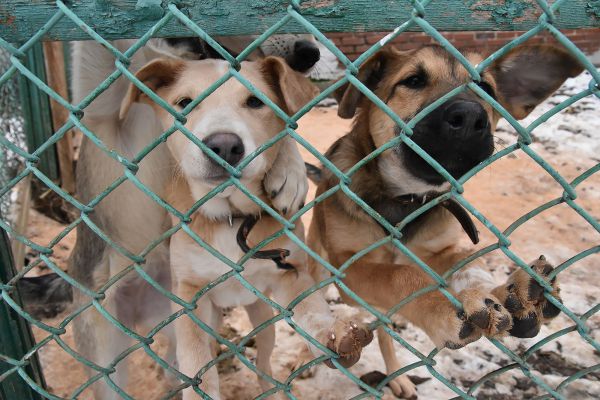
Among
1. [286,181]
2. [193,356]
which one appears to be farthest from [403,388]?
[286,181]

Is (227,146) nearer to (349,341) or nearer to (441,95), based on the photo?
(349,341)

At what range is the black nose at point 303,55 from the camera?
8.85 feet

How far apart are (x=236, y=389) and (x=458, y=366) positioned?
4.24 feet

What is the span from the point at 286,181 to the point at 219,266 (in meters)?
0.48

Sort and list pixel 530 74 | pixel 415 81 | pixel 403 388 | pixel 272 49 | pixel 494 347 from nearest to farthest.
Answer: pixel 530 74 → pixel 415 81 → pixel 272 49 → pixel 403 388 → pixel 494 347

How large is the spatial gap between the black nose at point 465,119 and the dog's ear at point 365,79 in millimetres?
574

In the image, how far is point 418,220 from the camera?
9.05 ft

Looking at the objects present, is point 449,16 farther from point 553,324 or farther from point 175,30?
point 553,324

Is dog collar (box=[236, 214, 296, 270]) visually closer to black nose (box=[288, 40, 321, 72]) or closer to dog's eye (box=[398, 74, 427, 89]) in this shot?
black nose (box=[288, 40, 321, 72])

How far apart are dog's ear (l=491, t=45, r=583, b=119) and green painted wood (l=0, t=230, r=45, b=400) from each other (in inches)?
84.7

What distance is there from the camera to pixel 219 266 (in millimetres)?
2516

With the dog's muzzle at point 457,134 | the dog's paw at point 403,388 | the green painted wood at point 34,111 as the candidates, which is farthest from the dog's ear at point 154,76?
the green painted wood at point 34,111

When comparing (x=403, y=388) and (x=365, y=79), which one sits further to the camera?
(x=403, y=388)

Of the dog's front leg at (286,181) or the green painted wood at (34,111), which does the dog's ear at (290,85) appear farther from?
the green painted wood at (34,111)
